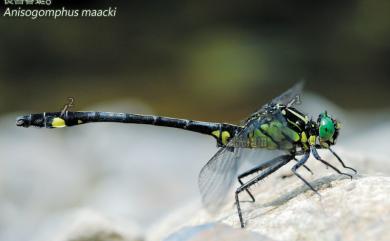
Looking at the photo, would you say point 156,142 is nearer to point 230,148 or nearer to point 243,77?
point 230,148

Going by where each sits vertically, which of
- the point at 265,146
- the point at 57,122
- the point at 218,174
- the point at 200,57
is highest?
the point at 200,57

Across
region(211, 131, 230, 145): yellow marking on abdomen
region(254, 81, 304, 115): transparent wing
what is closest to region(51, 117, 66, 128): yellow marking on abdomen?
region(211, 131, 230, 145): yellow marking on abdomen

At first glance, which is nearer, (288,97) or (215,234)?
(215,234)

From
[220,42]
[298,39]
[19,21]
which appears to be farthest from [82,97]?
[298,39]

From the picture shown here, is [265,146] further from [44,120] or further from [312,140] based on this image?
[44,120]

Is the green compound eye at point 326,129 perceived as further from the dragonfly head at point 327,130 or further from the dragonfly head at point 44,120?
the dragonfly head at point 44,120

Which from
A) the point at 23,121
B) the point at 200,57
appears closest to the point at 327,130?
the point at 23,121

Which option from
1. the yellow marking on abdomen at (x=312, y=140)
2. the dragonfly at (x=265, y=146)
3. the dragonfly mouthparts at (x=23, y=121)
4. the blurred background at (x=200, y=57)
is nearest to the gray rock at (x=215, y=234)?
the dragonfly at (x=265, y=146)

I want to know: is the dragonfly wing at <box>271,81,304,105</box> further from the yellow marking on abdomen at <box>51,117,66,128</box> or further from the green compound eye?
the yellow marking on abdomen at <box>51,117,66,128</box>
